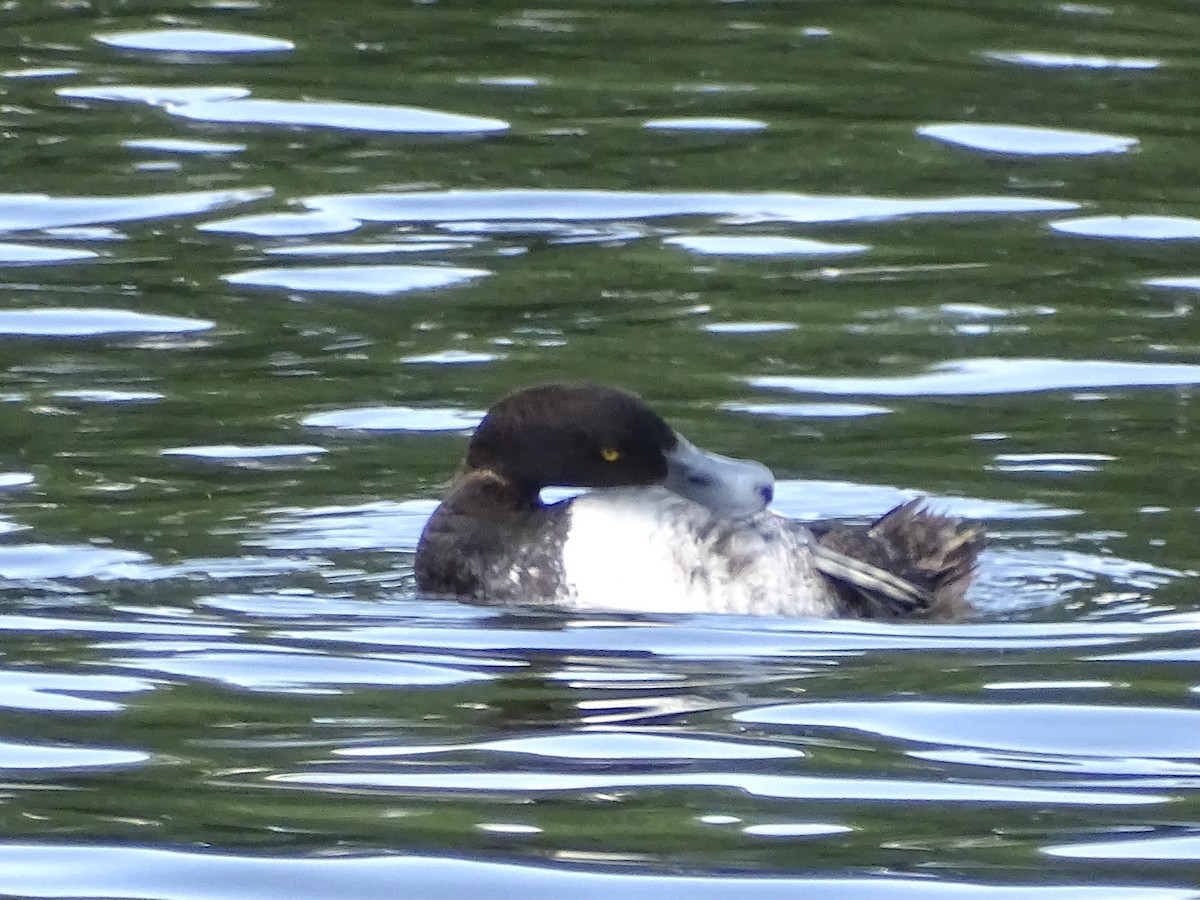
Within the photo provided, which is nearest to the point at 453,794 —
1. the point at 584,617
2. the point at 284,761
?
the point at 284,761

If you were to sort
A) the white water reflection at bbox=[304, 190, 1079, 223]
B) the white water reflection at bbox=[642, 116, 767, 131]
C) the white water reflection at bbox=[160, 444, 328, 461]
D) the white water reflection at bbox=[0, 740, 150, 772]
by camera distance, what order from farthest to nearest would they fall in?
the white water reflection at bbox=[642, 116, 767, 131] < the white water reflection at bbox=[304, 190, 1079, 223] < the white water reflection at bbox=[160, 444, 328, 461] < the white water reflection at bbox=[0, 740, 150, 772]

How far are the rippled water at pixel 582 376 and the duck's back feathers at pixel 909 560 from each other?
15 cm

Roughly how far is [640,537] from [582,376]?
2.58 m

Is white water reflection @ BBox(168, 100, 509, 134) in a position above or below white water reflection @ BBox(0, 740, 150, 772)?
above

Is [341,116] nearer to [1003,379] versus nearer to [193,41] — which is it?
[193,41]

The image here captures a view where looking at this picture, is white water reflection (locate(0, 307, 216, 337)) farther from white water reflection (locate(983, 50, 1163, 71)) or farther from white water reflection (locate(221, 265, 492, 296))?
white water reflection (locate(983, 50, 1163, 71))

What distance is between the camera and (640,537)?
7.62 meters

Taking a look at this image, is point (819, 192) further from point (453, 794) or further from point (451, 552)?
point (453, 794)

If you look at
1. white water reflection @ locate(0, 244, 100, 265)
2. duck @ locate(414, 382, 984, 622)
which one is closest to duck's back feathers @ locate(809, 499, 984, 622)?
duck @ locate(414, 382, 984, 622)

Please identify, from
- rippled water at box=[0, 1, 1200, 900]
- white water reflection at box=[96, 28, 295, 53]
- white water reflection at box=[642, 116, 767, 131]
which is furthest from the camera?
white water reflection at box=[96, 28, 295, 53]

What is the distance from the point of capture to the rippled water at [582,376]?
5.56m

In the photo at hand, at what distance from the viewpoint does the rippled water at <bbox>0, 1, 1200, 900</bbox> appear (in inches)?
219

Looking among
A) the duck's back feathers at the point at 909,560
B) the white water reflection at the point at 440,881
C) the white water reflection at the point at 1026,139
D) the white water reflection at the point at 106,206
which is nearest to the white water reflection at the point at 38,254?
the white water reflection at the point at 106,206

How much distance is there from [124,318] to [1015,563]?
412 centimetres
